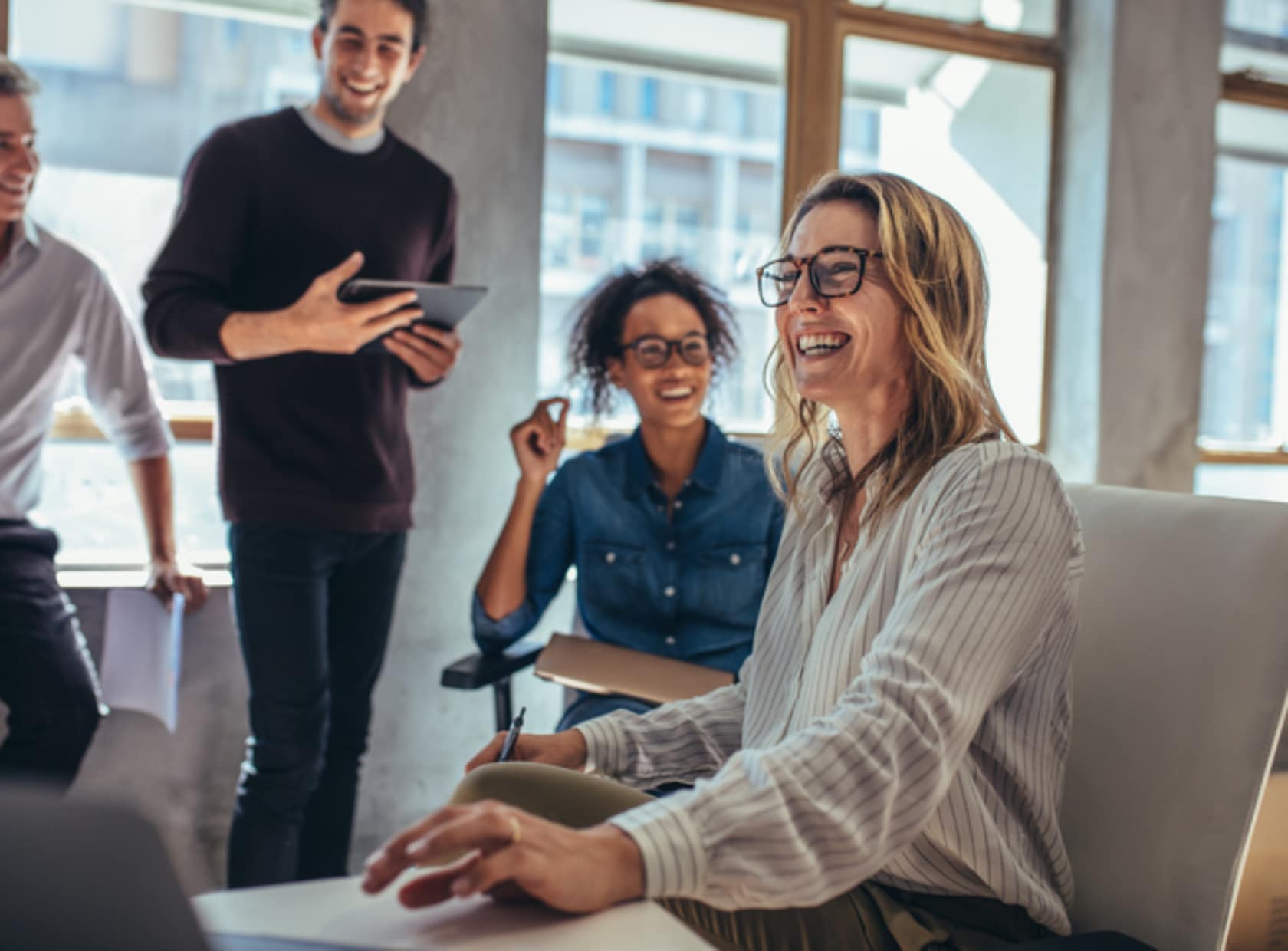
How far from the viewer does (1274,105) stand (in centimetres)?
411

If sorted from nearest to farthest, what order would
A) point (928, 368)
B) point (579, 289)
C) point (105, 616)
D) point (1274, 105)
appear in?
1. point (928, 368)
2. point (105, 616)
3. point (579, 289)
4. point (1274, 105)

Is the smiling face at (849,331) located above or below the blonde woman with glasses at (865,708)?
above

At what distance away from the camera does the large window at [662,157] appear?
10.3 feet

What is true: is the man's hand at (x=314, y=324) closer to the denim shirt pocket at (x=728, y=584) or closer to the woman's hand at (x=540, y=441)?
the woman's hand at (x=540, y=441)

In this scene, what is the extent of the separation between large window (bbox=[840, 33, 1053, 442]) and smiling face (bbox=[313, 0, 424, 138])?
176cm

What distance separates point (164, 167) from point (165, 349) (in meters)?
0.89

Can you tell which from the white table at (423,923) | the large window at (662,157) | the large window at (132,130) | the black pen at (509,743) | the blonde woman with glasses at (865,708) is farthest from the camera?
the large window at (662,157)

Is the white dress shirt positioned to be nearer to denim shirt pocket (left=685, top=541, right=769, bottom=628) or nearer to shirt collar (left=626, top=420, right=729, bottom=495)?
shirt collar (left=626, top=420, right=729, bottom=495)

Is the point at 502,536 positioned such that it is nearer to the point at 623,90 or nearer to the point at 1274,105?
the point at 623,90

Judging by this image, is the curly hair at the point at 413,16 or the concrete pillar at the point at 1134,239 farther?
the concrete pillar at the point at 1134,239

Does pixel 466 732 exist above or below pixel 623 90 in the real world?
below

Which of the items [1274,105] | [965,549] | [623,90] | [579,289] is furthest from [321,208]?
[1274,105]

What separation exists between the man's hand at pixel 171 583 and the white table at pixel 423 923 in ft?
6.26

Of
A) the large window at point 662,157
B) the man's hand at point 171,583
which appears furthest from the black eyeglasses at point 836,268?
the large window at point 662,157
